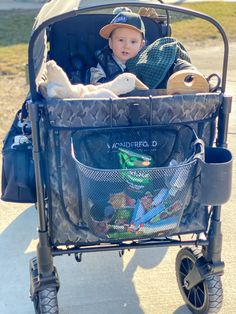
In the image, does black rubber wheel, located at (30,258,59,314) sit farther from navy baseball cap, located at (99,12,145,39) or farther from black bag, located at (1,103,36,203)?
navy baseball cap, located at (99,12,145,39)

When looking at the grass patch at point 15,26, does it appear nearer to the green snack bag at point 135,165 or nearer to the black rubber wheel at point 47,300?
the black rubber wheel at point 47,300

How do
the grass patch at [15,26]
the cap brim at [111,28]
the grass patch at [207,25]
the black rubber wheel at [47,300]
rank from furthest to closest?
1. the grass patch at [207,25]
2. the grass patch at [15,26]
3. the cap brim at [111,28]
4. the black rubber wheel at [47,300]

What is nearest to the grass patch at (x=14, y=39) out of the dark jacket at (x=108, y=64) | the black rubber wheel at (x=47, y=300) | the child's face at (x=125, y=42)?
the dark jacket at (x=108, y=64)

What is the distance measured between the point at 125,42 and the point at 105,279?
135cm

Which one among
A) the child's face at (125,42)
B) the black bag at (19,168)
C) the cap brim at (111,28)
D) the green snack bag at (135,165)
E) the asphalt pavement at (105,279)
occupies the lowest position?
the asphalt pavement at (105,279)

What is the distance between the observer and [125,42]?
3.02m

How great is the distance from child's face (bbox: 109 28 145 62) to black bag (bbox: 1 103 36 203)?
0.90m

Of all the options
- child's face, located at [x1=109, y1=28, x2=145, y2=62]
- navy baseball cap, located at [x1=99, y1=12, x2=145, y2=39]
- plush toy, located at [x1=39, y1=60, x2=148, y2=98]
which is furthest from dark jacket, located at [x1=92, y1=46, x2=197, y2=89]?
plush toy, located at [x1=39, y1=60, x2=148, y2=98]

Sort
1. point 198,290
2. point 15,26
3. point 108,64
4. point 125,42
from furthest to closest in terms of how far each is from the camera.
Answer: point 15,26 < point 108,64 < point 125,42 < point 198,290

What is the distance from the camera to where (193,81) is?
83.4 inches

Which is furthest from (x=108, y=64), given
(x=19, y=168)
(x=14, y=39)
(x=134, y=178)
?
(x=14, y=39)

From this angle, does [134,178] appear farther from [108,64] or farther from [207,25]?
[207,25]

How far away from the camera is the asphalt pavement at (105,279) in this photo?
2.51m

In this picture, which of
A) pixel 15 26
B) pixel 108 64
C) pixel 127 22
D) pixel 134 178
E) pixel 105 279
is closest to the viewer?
pixel 134 178
